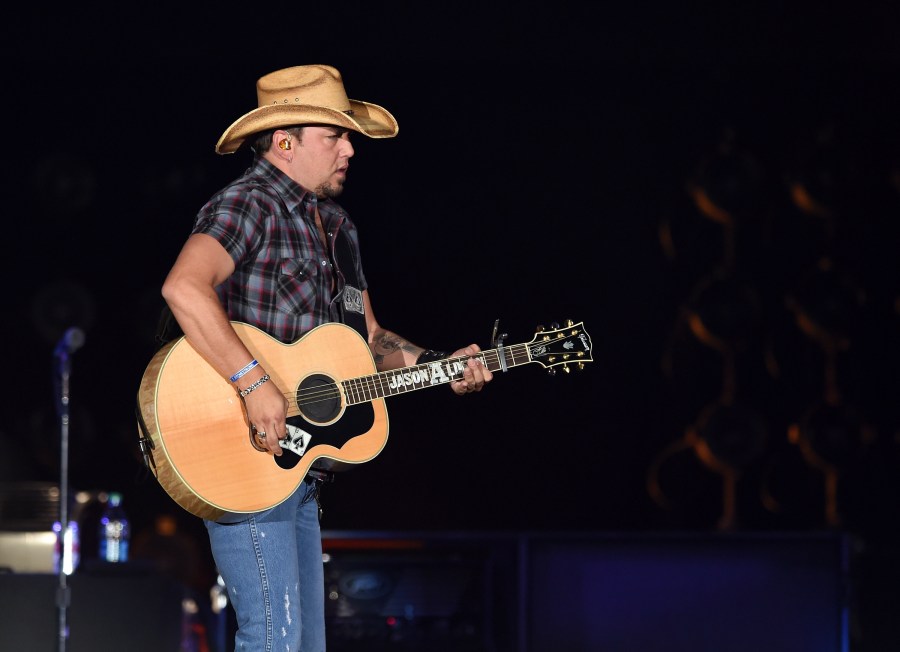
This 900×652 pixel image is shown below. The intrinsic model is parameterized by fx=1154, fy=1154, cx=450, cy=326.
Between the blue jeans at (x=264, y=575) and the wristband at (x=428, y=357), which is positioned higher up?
the wristband at (x=428, y=357)

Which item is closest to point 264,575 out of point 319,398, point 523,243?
point 319,398

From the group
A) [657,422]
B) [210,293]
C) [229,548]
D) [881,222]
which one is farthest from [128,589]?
[881,222]

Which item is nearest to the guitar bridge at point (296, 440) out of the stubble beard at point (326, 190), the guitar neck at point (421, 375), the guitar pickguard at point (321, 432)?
the guitar pickguard at point (321, 432)

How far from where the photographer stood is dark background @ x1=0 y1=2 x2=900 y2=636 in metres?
5.57

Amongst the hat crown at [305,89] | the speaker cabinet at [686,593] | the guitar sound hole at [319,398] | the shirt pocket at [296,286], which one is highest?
the hat crown at [305,89]

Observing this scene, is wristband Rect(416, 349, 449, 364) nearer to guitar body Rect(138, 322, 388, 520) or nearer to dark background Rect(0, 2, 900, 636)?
guitar body Rect(138, 322, 388, 520)

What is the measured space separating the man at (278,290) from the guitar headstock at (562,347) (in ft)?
0.66

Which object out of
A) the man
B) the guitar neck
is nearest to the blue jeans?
the man

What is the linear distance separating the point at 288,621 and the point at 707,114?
4.09 m

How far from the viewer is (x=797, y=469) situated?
5699mm

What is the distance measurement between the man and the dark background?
2656 mm

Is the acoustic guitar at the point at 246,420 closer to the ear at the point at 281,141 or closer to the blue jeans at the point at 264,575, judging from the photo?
the blue jeans at the point at 264,575

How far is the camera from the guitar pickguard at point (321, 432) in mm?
2482

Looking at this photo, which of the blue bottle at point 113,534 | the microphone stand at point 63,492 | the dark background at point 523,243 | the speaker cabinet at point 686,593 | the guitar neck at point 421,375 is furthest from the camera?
the dark background at point 523,243
